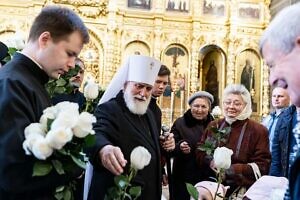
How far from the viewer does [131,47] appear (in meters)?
14.8

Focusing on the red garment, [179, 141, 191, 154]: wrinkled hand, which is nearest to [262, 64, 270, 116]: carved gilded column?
[179, 141, 191, 154]: wrinkled hand

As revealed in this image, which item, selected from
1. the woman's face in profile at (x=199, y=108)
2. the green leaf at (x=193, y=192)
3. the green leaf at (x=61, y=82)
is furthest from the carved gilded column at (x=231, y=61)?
the green leaf at (x=193, y=192)

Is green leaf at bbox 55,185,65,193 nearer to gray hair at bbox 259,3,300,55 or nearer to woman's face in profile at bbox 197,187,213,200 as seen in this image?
woman's face in profile at bbox 197,187,213,200

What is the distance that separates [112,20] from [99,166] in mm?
12108

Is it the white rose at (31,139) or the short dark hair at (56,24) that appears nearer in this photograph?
the white rose at (31,139)

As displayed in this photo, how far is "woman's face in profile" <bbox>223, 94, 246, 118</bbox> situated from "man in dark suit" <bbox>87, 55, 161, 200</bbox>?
83cm

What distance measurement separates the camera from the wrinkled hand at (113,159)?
2244 millimetres

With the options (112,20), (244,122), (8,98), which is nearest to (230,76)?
(112,20)

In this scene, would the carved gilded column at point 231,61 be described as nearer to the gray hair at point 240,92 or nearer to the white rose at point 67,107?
the gray hair at point 240,92

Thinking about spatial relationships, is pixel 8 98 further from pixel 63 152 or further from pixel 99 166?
pixel 99 166

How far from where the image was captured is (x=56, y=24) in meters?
1.96

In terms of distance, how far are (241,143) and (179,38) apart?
1169cm

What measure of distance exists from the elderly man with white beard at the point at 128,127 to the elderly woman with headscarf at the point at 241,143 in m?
0.47

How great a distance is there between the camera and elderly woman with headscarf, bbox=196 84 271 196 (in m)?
3.29
